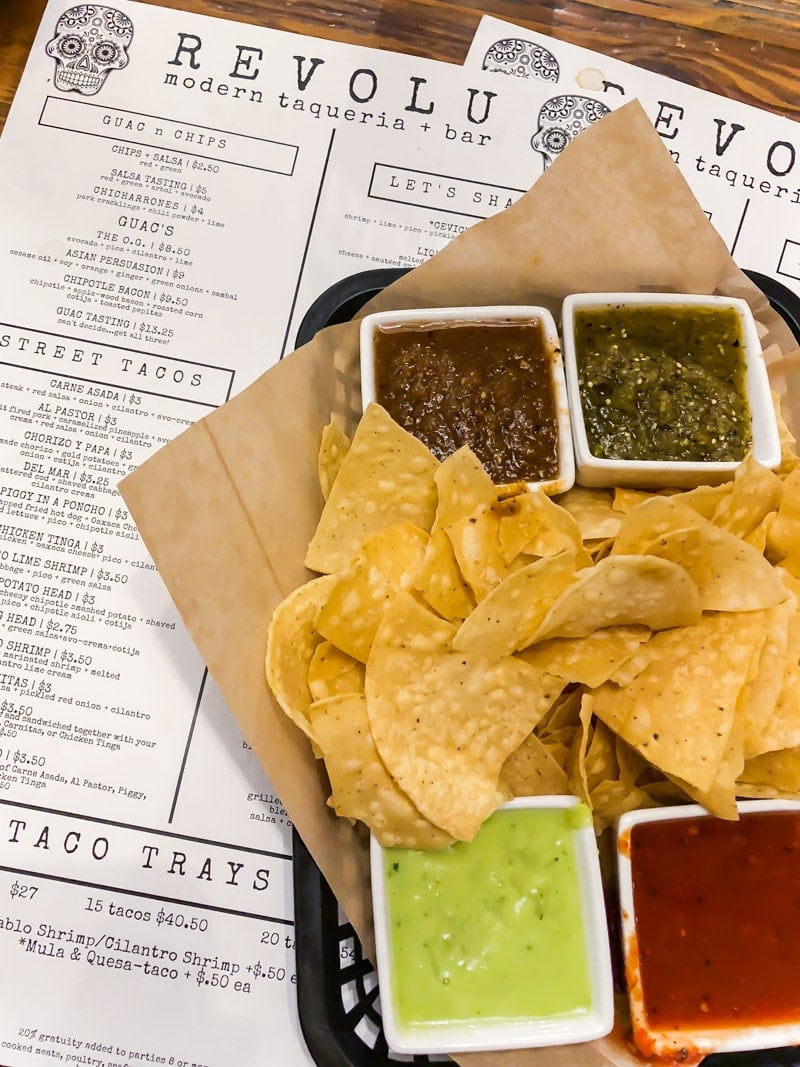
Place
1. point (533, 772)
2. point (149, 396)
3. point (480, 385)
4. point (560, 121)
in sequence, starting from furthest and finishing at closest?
1. point (560, 121)
2. point (149, 396)
3. point (480, 385)
4. point (533, 772)

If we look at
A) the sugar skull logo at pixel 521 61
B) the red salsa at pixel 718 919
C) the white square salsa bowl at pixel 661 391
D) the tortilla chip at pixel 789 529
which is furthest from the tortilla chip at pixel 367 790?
the sugar skull logo at pixel 521 61

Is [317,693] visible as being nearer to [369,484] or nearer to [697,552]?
[369,484]

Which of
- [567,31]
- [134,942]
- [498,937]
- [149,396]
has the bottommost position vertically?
[134,942]

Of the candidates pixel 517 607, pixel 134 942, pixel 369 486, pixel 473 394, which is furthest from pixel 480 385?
pixel 134 942

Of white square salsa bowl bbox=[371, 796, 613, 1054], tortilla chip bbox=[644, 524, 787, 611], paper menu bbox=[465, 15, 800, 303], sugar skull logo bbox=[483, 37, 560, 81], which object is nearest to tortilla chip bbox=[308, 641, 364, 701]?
white square salsa bowl bbox=[371, 796, 613, 1054]

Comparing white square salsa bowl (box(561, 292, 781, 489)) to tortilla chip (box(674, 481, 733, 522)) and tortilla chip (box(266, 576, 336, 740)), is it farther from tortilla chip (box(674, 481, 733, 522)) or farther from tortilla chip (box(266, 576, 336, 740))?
tortilla chip (box(266, 576, 336, 740))

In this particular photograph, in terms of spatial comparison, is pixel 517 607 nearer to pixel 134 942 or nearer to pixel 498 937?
pixel 498 937
